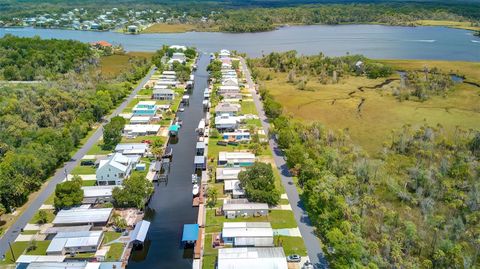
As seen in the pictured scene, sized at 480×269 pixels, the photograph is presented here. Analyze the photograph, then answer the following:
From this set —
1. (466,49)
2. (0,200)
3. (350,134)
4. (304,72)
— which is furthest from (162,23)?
(0,200)

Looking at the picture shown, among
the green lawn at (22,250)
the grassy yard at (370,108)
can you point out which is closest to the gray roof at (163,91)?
the grassy yard at (370,108)

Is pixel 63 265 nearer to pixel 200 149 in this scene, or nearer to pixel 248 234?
pixel 248 234

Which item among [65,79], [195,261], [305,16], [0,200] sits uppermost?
[305,16]

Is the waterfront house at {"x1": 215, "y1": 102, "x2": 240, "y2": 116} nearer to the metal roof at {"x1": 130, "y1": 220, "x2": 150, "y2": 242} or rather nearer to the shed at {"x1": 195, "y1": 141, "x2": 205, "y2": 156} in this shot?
the shed at {"x1": 195, "y1": 141, "x2": 205, "y2": 156}

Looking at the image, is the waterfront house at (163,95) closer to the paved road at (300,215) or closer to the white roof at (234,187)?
the paved road at (300,215)

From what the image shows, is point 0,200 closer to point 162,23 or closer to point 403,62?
point 403,62
